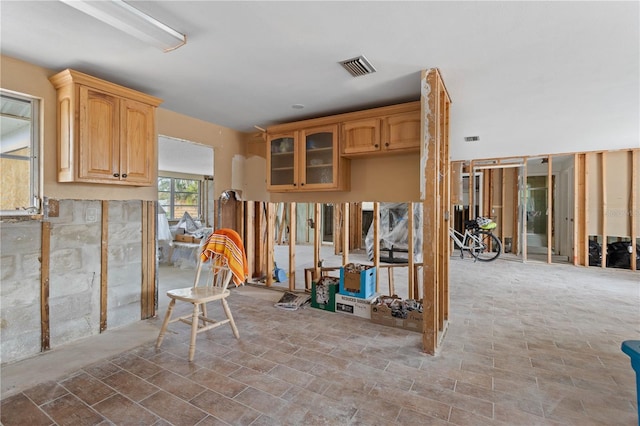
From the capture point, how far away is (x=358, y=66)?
2486mm

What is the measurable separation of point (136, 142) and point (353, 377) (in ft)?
9.33

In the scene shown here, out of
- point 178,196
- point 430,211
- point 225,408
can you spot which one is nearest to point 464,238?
point 430,211

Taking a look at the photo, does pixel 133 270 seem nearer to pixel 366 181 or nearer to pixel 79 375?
pixel 79 375

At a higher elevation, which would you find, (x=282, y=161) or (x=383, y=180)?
(x=282, y=161)

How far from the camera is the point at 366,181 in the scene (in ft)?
12.7

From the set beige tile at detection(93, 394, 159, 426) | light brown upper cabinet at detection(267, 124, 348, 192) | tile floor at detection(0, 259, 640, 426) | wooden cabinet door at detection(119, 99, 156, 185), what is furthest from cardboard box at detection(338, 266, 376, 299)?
wooden cabinet door at detection(119, 99, 156, 185)

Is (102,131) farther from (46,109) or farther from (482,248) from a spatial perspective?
(482,248)

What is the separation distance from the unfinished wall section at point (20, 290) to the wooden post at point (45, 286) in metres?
0.03

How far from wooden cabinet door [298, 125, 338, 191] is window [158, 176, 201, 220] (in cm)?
628

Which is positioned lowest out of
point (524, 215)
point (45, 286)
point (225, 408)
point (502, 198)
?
point (225, 408)

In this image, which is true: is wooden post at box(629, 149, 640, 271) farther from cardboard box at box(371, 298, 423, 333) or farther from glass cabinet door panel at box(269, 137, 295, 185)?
glass cabinet door panel at box(269, 137, 295, 185)

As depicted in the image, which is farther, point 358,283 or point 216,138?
point 216,138

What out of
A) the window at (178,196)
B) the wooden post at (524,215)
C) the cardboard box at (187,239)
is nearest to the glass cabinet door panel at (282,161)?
the cardboard box at (187,239)

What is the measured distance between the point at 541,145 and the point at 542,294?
2778mm
